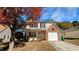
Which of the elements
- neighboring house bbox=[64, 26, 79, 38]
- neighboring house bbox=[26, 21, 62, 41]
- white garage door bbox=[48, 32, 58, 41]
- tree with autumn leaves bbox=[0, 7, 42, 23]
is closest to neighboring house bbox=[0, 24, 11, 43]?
tree with autumn leaves bbox=[0, 7, 42, 23]

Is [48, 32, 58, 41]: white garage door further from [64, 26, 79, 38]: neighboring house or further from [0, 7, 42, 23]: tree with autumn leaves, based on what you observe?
[0, 7, 42, 23]: tree with autumn leaves

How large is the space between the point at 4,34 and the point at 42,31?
0.83 metres

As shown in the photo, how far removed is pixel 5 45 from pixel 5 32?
0.28 metres

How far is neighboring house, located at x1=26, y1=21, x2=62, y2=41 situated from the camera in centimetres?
432

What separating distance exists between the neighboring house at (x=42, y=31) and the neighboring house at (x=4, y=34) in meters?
0.41

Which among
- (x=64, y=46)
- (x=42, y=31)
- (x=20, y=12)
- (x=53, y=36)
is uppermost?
(x=20, y=12)

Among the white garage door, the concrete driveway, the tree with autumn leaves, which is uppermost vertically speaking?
the tree with autumn leaves

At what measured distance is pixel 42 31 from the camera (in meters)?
4.32

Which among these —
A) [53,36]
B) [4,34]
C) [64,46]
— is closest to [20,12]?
[4,34]

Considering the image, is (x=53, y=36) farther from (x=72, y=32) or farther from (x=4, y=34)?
(x=4, y=34)

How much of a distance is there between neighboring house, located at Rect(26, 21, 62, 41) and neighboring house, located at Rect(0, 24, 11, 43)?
41cm

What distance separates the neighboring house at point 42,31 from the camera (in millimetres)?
4316
